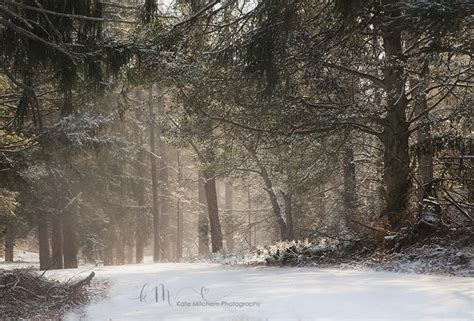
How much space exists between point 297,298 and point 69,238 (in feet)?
57.5

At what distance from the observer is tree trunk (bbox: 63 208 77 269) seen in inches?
798

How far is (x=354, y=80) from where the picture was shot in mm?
11125

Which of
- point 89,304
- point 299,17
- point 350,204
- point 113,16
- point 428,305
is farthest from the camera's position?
point 350,204

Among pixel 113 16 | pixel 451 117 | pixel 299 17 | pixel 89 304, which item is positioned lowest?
pixel 89 304

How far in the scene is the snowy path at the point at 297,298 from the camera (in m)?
5.02

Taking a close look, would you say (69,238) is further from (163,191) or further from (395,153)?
(395,153)

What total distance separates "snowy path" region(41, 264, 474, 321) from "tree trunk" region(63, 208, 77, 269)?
13.2 m

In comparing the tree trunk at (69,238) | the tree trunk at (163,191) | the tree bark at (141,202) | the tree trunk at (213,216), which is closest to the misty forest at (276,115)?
the tree trunk at (213,216)

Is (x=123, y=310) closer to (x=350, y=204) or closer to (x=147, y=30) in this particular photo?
(x=147, y=30)

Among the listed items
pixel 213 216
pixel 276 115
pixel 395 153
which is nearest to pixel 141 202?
pixel 213 216

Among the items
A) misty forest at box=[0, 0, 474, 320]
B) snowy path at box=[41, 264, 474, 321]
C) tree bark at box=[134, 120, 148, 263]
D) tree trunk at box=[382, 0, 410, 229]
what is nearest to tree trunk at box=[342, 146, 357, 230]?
misty forest at box=[0, 0, 474, 320]

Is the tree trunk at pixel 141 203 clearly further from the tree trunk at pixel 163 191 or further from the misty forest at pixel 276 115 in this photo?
the misty forest at pixel 276 115

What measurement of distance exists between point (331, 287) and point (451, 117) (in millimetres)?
4481

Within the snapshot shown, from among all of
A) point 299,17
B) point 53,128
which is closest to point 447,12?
point 299,17
